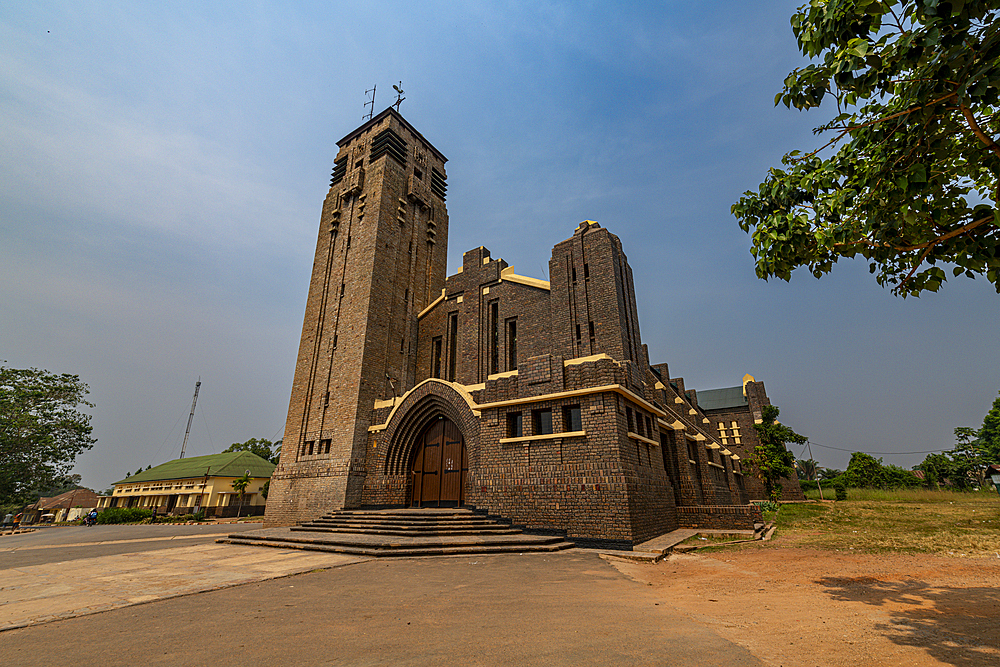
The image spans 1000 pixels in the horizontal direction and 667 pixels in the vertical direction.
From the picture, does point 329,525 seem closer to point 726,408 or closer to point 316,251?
point 316,251

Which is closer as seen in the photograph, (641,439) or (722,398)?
(641,439)

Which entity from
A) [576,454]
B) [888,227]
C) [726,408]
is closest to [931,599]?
[888,227]

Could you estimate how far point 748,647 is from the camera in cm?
384

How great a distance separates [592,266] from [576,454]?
7.90 m

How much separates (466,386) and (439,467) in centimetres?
342

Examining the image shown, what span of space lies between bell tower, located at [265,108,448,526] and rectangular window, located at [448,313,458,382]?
7.12 ft

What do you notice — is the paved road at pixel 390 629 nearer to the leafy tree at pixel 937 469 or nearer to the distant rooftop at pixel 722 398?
the distant rooftop at pixel 722 398

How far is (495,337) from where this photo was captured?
63.4ft

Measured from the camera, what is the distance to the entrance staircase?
35.1ft

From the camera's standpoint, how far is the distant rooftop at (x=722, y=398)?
43.1m

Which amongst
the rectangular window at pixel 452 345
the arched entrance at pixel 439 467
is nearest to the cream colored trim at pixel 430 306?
the rectangular window at pixel 452 345

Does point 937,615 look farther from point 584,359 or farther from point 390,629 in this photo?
point 584,359

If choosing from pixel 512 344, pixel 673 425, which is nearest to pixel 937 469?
pixel 673 425

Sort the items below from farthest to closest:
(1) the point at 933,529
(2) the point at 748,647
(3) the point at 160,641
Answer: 1. (1) the point at 933,529
2. (3) the point at 160,641
3. (2) the point at 748,647
